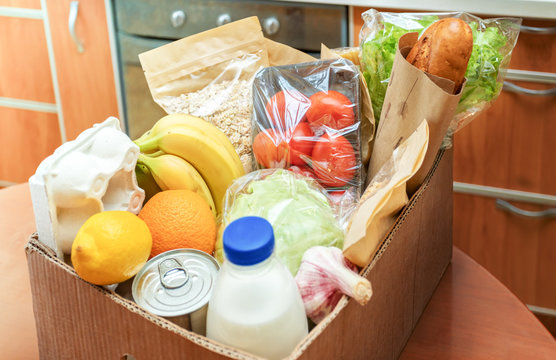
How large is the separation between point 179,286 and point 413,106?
375 millimetres

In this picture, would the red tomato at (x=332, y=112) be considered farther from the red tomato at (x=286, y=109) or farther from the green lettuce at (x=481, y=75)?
the green lettuce at (x=481, y=75)

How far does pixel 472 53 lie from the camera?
3.06ft

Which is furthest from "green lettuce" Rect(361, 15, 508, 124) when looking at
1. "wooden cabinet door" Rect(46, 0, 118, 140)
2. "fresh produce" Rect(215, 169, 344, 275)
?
"wooden cabinet door" Rect(46, 0, 118, 140)

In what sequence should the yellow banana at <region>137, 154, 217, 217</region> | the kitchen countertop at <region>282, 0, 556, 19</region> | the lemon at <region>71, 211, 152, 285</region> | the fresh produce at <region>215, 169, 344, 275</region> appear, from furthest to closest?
the kitchen countertop at <region>282, 0, 556, 19</region> → the yellow banana at <region>137, 154, 217, 217</region> → the fresh produce at <region>215, 169, 344, 275</region> → the lemon at <region>71, 211, 152, 285</region>

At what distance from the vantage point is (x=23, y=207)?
1165 millimetres

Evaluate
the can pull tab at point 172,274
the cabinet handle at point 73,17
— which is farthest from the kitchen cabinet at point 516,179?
the can pull tab at point 172,274

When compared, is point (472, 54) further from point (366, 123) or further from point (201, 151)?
point (201, 151)

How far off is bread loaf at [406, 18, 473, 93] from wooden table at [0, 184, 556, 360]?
0.31m

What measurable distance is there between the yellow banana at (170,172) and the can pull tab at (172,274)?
20 cm

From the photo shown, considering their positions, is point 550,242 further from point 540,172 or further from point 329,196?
point 329,196

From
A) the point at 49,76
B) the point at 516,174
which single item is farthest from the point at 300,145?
the point at 49,76

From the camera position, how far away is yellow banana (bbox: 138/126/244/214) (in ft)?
3.17

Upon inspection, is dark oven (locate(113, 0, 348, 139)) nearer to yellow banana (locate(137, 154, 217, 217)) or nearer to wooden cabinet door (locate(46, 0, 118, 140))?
wooden cabinet door (locate(46, 0, 118, 140))

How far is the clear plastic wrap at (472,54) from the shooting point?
0.95 meters
